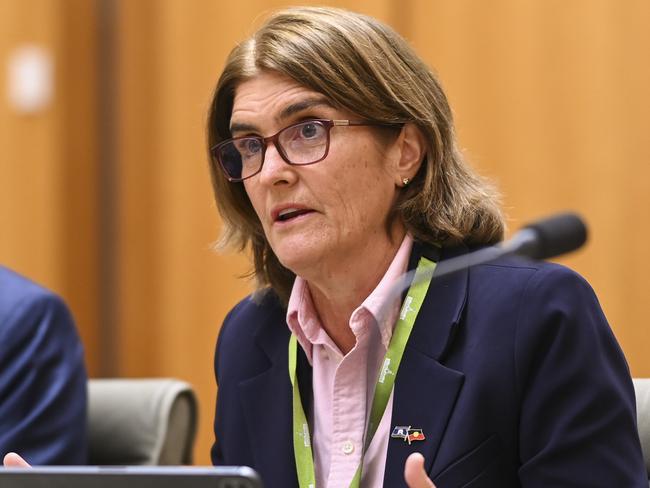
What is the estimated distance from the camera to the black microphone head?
3.49 feet

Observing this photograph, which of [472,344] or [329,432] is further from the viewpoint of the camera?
[329,432]

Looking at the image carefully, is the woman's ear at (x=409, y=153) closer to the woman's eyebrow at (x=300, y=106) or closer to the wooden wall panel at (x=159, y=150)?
the woman's eyebrow at (x=300, y=106)

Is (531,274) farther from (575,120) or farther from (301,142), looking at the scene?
(575,120)

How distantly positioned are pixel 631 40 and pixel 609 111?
207mm

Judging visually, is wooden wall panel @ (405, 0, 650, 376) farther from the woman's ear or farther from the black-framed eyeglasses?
the black-framed eyeglasses

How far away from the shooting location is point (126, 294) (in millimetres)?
4113

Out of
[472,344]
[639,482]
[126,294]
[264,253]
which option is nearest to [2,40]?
[126,294]

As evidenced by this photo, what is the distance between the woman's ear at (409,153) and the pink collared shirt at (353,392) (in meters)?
0.12

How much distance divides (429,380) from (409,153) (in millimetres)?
445

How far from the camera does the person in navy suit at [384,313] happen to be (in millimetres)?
1567

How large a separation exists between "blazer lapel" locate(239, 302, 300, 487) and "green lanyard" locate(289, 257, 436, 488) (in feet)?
0.05

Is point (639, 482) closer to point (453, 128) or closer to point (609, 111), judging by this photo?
point (453, 128)

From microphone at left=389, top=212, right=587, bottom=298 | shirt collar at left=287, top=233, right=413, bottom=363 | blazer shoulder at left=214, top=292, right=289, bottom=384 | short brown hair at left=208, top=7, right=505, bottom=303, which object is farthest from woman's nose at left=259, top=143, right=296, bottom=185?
microphone at left=389, top=212, right=587, bottom=298

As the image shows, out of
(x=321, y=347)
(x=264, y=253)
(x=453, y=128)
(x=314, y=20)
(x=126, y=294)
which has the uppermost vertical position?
(x=314, y=20)
